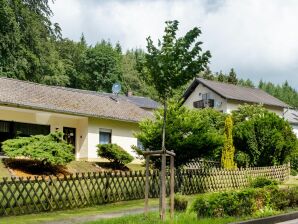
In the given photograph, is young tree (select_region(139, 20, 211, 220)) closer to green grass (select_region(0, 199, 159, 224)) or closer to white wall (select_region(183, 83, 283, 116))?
green grass (select_region(0, 199, 159, 224))

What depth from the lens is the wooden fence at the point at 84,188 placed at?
14.0m

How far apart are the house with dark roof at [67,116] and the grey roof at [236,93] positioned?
24178 mm

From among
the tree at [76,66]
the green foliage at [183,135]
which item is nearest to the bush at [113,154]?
the green foliage at [183,135]

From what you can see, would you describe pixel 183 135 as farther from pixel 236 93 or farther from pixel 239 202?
pixel 236 93

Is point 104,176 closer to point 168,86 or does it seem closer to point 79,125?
point 168,86

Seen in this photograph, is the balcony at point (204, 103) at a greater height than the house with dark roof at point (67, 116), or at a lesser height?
greater

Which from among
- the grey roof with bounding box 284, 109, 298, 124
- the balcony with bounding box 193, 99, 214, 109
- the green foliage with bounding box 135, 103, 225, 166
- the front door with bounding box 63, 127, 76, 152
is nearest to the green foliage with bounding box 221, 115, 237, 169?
the green foliage with bounding box 135, 103, 225, 166

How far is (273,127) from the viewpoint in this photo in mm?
30109

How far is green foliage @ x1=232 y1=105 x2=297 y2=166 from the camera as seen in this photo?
29.7m

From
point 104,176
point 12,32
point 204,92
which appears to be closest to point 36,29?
point 12,32

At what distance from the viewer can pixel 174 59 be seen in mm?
11797

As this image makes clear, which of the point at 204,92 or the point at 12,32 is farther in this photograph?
the point at 204,92

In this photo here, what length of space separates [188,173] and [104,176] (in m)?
5.14

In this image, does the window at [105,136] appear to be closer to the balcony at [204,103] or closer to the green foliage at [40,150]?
the green foliage at [40,150]
